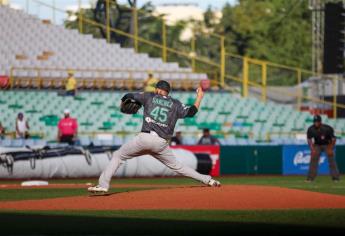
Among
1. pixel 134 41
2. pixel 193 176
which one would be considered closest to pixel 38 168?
pixel 193 176

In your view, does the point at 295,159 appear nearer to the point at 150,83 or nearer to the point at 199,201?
the point at 150,83

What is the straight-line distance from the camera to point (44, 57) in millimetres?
47000

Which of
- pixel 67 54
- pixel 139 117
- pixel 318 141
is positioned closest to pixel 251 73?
pixel 67 54

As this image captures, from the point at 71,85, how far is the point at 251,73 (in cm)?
→ 3052

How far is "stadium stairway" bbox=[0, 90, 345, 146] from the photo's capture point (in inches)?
1547

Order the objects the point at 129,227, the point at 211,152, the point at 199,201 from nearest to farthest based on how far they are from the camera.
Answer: the point at 129,227 < the point at 199,201 < the point at 211,152

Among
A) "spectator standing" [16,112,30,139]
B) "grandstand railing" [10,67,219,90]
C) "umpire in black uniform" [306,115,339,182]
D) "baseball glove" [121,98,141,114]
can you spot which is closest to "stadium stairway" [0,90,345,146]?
"grandstand railing" [10,67,219,90]

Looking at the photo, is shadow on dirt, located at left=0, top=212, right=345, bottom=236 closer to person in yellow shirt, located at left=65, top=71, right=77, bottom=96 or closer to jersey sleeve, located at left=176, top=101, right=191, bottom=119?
jersey sleeve, located at left=176, top=101, right=191, bottom=119

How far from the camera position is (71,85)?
42750 mm

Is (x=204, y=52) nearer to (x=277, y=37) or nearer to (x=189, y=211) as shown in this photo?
(x=277, y=37)

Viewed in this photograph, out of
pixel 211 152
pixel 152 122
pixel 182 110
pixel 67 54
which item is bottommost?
pixel 211 152

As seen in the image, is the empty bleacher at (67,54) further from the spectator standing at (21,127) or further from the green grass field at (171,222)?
the green grass field at (171,222)

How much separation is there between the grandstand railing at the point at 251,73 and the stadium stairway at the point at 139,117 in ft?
4.01

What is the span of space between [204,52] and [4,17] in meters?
45.6
